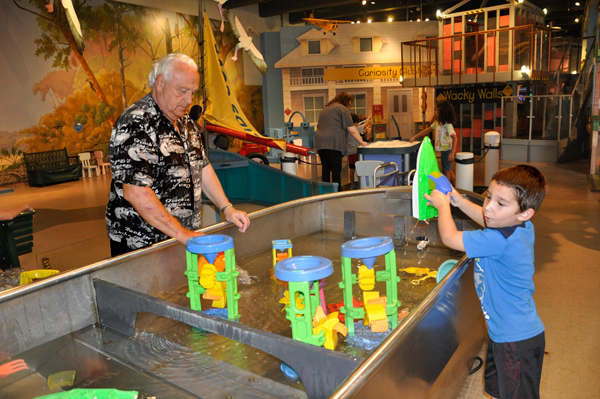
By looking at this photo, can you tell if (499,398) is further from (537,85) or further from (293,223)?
(537,85)

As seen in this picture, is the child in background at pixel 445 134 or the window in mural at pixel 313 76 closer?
the child in background at pixel 445 134

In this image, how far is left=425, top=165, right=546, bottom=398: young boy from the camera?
1.38m

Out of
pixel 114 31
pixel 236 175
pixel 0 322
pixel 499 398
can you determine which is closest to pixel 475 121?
pixel 236 175

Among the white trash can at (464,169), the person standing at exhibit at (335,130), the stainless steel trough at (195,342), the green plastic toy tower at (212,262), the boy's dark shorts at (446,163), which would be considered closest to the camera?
the stainless steel trough at (195,342)

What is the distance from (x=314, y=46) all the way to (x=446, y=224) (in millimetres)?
16195

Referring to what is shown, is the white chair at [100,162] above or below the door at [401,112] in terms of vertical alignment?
below

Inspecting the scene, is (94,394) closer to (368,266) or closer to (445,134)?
(368,266)

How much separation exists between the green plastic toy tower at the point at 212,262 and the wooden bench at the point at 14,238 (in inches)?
84.1

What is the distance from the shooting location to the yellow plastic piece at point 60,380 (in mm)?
1162

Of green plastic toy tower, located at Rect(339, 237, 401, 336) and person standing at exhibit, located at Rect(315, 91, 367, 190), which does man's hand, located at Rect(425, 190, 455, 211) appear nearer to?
green plastic toy tower, located at Rect(339, 237, 401, 336)

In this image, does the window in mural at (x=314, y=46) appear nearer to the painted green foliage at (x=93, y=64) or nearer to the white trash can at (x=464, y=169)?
the painted green foliage at (x=93, y=64)

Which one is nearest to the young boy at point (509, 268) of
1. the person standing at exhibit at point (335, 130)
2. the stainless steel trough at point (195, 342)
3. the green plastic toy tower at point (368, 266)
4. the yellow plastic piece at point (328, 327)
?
the stainless steel trough at point (195, 342)

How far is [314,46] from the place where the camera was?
1667 cm

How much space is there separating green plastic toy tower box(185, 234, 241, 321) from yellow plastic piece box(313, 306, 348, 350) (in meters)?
0.32
